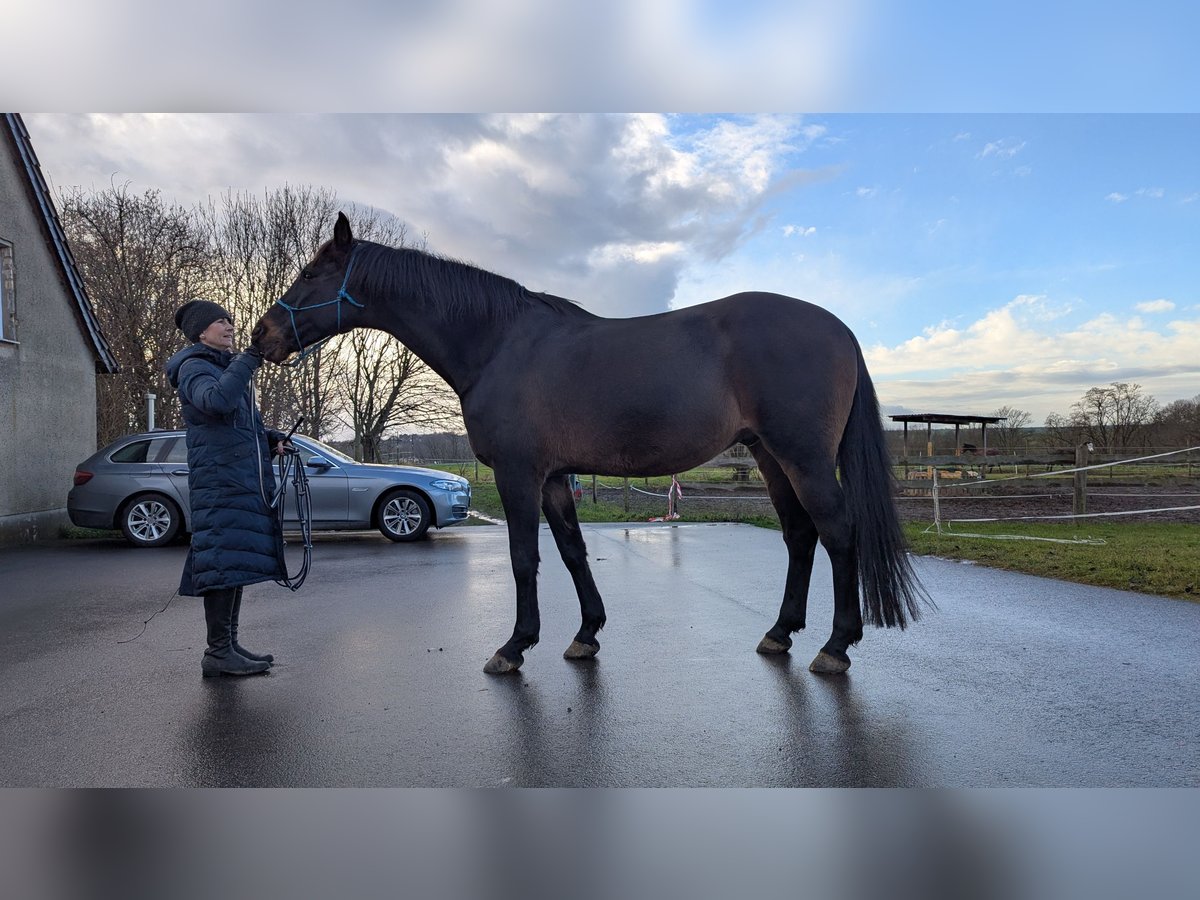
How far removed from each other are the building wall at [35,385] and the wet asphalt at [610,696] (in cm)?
582

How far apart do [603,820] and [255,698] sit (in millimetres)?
2043

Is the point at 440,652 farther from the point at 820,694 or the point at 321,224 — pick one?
the point at 321,224

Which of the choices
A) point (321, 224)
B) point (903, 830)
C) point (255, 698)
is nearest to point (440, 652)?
point (255, 698)

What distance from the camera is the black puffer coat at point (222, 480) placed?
362cm

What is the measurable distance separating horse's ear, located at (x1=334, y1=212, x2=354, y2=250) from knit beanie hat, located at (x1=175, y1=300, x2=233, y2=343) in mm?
691

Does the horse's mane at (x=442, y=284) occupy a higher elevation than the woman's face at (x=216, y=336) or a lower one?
higher

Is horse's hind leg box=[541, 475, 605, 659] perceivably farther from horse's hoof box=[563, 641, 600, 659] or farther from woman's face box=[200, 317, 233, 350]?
woman's face box=[200, 317, 233, 350]

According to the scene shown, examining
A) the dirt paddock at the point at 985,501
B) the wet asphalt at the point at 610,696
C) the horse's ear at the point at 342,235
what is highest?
the horse's ear at the point at 342,235

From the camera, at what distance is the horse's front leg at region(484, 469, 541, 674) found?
→ 147 inches

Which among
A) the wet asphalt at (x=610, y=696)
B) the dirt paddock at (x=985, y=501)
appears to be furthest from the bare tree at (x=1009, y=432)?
the wet asphalt at (x=610, y=696)

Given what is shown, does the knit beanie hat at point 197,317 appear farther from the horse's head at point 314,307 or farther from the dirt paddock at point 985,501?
the dirt paddock at point 985,501

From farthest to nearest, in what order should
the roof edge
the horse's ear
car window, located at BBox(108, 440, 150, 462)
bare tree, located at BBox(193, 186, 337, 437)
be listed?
1. bare tree, located at BBox(193, 186, 337, 437)
2. the roof edge
3. car window, located at BBox(108, 440, 150, 462)
4. the horse's ear

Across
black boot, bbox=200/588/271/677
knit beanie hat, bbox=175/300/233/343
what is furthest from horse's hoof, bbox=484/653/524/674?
knit beanie hat, bbox=175/300/233/343

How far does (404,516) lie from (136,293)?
9.16 meters
